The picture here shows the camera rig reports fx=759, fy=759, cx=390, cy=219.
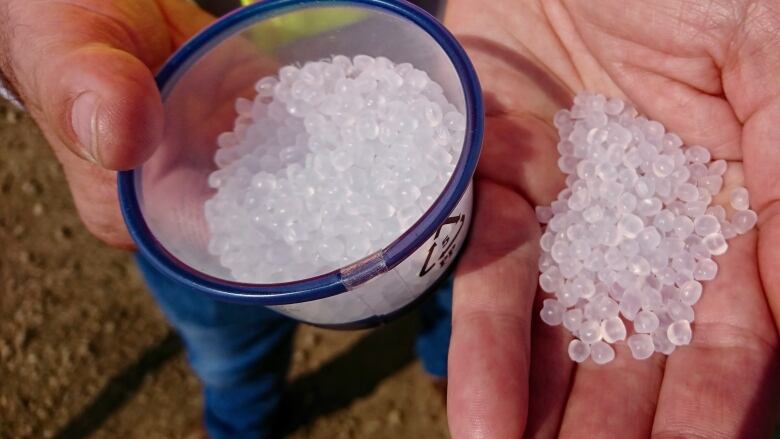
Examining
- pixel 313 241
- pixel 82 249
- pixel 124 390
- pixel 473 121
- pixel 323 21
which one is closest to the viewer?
pixel 473 121

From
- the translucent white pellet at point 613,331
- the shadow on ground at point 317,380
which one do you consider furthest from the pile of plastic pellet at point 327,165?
the shadow on ground at point 317,380

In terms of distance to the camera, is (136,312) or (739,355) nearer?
(739,355)

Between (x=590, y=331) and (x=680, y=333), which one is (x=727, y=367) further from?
(x=590, y=331)

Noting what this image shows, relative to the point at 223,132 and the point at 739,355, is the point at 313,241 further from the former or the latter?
the point at 739,355

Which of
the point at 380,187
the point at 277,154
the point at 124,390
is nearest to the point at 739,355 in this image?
the point at 380,187

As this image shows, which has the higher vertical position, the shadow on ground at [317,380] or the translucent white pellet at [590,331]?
the translucent white pellet at [590,331]

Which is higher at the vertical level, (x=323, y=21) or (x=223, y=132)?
(x=323, y=21)

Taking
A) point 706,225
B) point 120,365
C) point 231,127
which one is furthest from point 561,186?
point 120,365

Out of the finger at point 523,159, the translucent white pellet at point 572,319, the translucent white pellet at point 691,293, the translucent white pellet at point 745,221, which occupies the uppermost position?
the translucent white pellet at point 745,221

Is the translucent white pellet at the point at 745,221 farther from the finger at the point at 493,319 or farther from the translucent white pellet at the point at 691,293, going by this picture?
the finger at the point at 493,319
